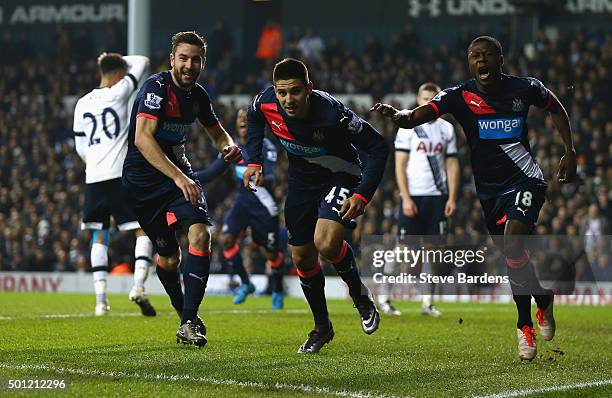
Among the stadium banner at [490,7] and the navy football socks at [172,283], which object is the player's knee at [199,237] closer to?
the navy football socks at [172,283]

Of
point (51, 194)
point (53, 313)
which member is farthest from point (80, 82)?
point (53, 313)

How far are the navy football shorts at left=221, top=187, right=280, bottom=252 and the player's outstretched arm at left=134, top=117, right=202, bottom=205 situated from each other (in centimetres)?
604

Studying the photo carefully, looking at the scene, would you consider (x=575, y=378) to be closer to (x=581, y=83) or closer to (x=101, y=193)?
(x=101, y=193)

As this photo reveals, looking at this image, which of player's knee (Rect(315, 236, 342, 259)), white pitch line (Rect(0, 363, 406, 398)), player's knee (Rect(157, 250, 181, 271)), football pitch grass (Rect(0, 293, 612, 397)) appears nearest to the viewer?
white pitch line (Rect(0, 363, 406, 398))

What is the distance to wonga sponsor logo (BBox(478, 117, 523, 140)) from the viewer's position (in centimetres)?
742

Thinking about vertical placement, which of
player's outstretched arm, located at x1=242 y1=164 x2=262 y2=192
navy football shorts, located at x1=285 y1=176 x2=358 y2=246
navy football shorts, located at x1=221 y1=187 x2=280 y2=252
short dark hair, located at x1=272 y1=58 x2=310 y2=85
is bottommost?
navy football shorts, located at x1=221 y1=187 x2=280 y2=252

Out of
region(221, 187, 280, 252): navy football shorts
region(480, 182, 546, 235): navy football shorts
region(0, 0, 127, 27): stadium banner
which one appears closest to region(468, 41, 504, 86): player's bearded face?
region(480, 182, 546, 235): navy football shorts

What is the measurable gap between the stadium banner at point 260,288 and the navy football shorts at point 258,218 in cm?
146

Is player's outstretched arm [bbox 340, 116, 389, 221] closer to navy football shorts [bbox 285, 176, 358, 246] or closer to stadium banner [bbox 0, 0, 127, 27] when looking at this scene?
navy football shorts [bbox 285, 176, 358, 246]

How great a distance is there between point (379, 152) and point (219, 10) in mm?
26410

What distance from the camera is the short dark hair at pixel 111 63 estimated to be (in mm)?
11117

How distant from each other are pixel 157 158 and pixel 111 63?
3.92 metres

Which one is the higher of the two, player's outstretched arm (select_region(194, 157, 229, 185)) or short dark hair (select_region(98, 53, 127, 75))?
short dark hair (select_region(98, 53, 127, 75))

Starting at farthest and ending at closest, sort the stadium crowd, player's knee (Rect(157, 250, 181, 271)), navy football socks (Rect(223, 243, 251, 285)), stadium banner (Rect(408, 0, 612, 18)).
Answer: stadium banner (Rect(408, 0, 612, 18))
the stadium crowd
navy football socks (Rect(223, 243, 251, 285))
player's knee (Rect(157, 250, 181, 271))
